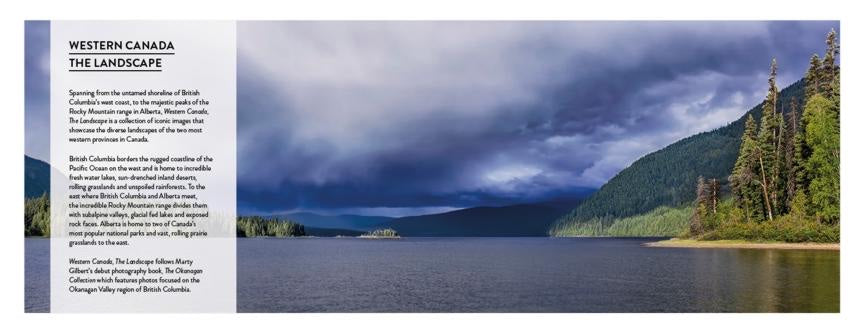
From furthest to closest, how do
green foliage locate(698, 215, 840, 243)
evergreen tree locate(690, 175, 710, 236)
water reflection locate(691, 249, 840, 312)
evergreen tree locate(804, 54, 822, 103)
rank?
evergreen tree locate(690, 175, 710, 236)
evergreen tree locate(804, 54, 822, 103)
green foliage locate(698, 215, 840, 243)
water reflection locate(691, 249, 840, 312)

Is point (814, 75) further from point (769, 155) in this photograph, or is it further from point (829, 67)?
point (769, 155)

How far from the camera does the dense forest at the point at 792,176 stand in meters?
91.2

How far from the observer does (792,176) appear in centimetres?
10431

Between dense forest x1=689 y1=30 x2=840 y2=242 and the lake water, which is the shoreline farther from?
the lake water

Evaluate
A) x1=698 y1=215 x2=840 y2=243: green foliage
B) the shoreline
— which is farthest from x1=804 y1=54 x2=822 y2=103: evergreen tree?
the shoreline

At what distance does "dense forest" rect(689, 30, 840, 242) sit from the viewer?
91250mm

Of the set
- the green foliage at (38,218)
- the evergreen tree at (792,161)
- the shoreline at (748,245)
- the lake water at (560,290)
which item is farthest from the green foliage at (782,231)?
the green foliage at (38,218)

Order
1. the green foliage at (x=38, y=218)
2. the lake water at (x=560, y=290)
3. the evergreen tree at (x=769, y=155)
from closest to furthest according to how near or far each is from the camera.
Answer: the lake water at (x=560, y=290) < the evergreen tree at (x=769, y=155) < the green foliage at (x=38, y=218)

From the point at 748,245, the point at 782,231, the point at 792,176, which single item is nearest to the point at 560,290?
the point at 748,245

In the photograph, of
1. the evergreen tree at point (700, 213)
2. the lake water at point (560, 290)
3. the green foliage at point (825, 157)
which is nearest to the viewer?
the lake water at point (560, 290)

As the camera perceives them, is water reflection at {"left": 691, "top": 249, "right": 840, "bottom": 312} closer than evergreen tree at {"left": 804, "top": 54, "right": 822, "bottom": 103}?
Yes

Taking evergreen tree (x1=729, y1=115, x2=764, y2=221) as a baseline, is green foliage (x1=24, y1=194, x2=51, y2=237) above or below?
below

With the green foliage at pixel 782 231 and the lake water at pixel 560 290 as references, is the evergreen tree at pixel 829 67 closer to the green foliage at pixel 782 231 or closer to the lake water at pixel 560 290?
the green foliage at pixel 782 231

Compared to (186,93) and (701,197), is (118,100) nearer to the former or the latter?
(186,93)
